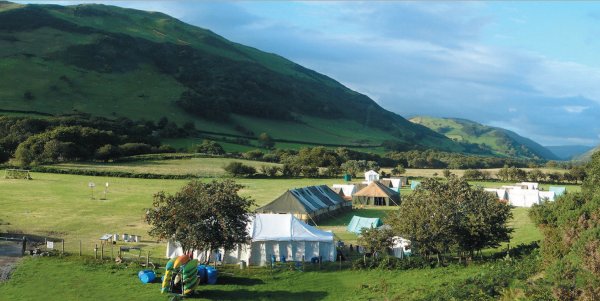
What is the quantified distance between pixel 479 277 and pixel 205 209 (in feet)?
40.4

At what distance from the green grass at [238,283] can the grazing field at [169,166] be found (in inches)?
1924

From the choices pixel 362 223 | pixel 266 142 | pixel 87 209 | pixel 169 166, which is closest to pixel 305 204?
pixel 362 223

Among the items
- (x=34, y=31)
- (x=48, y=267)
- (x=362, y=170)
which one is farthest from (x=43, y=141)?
(x=34, y=31)

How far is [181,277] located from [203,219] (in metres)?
3.69

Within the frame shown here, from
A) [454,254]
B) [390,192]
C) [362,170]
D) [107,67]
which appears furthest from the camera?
[107,67]

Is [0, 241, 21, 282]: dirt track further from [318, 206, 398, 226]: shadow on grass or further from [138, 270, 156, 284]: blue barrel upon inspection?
[318, 206, 398, 226]: shadow on grass

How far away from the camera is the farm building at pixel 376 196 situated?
57.9 m

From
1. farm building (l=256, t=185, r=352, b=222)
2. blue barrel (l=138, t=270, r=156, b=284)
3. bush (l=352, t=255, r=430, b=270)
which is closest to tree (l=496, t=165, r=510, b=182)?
farm building (l=256, t=185, r=352, b=222)

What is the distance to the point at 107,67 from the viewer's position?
16512 centimetres

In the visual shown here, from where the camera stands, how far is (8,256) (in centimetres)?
2847

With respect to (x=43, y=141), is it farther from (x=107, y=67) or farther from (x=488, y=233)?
(x=107, y=67)

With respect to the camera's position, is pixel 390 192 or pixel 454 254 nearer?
pixel 454 254

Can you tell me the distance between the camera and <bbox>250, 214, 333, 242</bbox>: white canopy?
2961 cm

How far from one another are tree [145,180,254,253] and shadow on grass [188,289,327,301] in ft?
9.64
